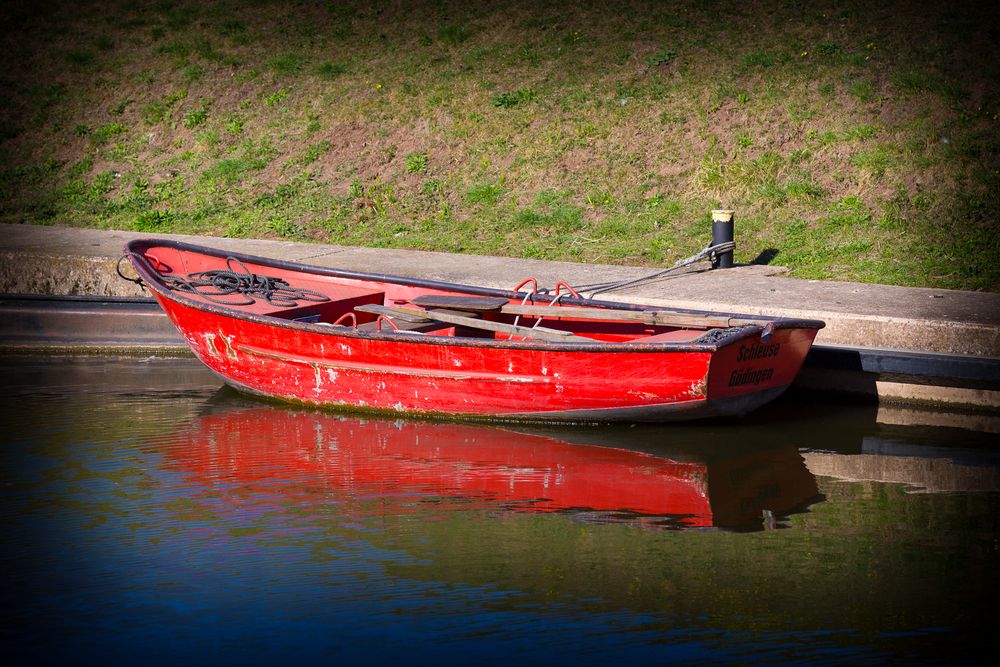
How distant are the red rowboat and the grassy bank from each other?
269 cm

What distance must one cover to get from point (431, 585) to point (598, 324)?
367 cm

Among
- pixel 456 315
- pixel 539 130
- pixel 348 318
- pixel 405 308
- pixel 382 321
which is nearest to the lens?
pixel 456 315

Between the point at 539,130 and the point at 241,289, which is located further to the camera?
the point at 539,130

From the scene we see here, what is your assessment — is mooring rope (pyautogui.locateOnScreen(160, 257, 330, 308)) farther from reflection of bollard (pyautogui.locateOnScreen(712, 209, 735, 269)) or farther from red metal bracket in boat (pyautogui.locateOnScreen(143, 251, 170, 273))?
reflection of bollard (pyautogui.locateOnScreen(712, 209, 735, 269))

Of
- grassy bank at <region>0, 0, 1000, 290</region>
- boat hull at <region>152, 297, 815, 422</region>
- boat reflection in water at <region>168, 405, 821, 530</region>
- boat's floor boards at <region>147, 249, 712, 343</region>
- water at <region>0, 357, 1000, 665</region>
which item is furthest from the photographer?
grassy bank at <region>0, 0, 1000, 290</region>

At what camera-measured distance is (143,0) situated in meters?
18.8

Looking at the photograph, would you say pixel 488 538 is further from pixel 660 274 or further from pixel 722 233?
pixel 722 233

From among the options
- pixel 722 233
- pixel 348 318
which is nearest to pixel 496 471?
pixel 348 318

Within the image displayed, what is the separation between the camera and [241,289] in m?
9.58

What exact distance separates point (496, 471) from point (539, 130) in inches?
295

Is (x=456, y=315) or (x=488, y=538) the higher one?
(x=456, y=315)

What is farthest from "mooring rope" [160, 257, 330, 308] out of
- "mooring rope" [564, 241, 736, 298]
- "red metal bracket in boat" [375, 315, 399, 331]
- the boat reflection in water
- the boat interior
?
"mooring rope" [564, 241, 736, 298]

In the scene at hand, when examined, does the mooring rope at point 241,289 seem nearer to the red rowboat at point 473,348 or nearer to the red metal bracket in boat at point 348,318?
the red rowboat at point 473,348

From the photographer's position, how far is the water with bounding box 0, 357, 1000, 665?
16.7 ft
